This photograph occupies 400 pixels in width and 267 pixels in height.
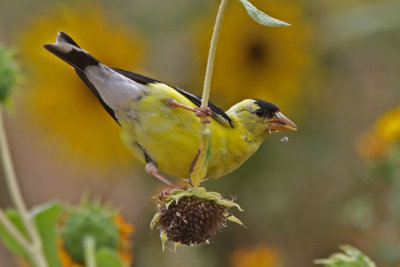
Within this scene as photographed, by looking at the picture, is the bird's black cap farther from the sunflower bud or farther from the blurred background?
the blurred background

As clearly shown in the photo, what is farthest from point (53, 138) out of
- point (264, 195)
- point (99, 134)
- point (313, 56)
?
point (313, 56)

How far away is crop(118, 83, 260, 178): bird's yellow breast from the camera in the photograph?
194 centimetres

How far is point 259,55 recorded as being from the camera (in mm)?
3840

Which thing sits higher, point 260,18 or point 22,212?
point 260,18

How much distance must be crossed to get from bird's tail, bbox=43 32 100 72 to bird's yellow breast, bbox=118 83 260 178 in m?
0.22

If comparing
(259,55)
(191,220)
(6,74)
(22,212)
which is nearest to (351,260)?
(191,220)

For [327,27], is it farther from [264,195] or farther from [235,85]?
[264,195]

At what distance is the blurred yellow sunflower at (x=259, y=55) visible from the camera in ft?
12.4

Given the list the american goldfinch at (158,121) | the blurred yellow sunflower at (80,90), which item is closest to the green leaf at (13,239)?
the american goldfinch at (158,121)

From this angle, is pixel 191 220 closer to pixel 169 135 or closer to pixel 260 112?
pixel 169 135

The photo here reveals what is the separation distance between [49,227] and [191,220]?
0.37 metres

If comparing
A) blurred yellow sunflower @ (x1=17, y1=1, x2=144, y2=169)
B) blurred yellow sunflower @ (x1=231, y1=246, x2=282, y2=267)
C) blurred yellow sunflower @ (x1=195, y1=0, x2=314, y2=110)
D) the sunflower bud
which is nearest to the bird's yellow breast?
the sunflower bud

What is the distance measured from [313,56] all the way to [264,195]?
3.18 ft

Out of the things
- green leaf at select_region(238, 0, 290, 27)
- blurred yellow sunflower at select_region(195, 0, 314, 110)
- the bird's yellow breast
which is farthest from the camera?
blurred yellow sunflower at select_region(195, 0, 314, 110)
